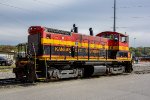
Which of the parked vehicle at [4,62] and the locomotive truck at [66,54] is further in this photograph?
the parked vehicle at [4,62]

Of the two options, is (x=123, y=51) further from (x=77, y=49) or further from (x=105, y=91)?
(x=105, y=91)

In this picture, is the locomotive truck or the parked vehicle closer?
the locomotive truck

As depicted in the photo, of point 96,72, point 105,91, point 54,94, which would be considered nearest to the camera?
point 54,94

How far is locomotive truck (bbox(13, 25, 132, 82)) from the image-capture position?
1755cm

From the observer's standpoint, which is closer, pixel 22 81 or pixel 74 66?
pixel 22 81

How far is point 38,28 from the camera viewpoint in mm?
18219

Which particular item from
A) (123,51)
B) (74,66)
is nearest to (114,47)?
(123,51)

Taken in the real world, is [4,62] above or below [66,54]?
below

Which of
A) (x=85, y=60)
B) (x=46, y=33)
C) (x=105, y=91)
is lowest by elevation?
(x=105, y=91)

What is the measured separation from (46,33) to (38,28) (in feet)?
1.92

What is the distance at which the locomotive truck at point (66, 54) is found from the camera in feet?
57.6

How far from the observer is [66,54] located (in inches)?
780

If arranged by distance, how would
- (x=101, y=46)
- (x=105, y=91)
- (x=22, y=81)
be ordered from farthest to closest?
(x=101, y=46) → (x=22, y=81) → (x=105, y=91)

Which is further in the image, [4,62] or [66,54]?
[4,62]
